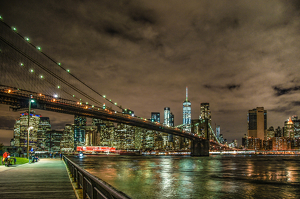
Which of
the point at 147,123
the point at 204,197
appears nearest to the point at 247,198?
the point at 204,197

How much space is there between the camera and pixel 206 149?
366 ft

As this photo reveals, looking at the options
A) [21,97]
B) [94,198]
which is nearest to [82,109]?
[21,97]

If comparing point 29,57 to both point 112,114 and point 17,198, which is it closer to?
point 112,114

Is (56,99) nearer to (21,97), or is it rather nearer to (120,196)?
(21,97)

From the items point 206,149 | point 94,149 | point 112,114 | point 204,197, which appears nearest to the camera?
point 204,197

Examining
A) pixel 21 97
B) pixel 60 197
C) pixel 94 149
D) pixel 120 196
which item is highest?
pixel 21 97

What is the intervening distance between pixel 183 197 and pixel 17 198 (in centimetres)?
680

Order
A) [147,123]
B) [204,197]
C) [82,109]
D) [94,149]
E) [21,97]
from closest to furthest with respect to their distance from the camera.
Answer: [204,197]
[21,97]
[82,109]
[147,123]
[94,149]

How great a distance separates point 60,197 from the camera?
342 inches

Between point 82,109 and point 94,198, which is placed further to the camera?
point 82,109

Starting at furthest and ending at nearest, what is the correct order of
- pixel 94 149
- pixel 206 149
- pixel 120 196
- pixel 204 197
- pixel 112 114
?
pixel 94 149 < pixel 206 149 < pixel 112 114 < pixel 204 197 < pixel 120 196

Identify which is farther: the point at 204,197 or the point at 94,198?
the point at 204,197

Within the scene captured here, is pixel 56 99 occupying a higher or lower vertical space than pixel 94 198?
higher

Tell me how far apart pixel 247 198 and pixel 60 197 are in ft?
27.0
